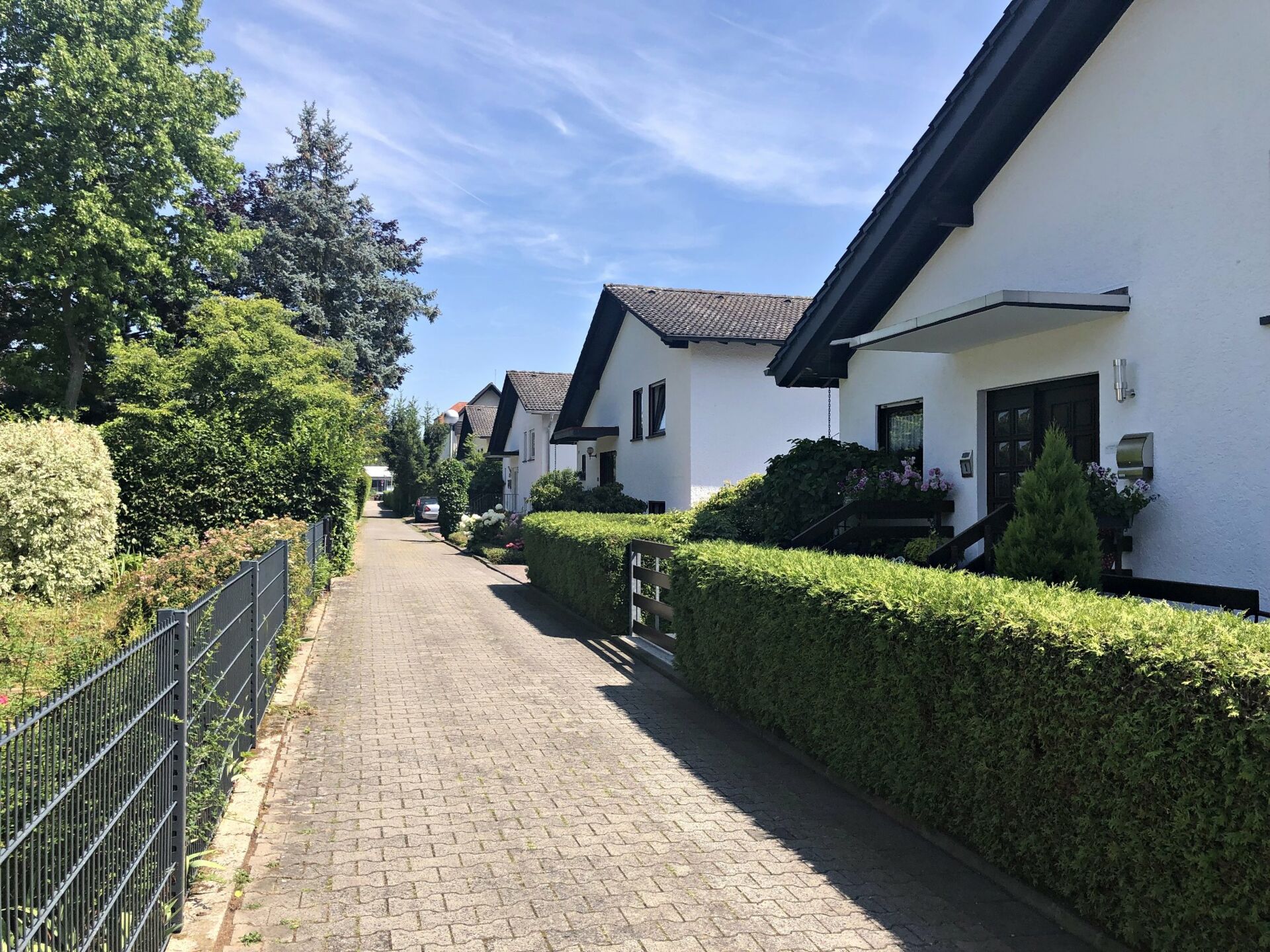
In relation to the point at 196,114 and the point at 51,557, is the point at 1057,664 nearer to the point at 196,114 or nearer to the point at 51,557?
the point at 51,557

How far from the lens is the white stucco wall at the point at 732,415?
19.4 metres

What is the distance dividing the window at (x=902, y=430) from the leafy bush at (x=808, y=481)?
277 millimetres

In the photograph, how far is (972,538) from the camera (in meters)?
8.74

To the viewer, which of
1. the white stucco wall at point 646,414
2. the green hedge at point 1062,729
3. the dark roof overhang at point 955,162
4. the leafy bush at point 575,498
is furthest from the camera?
the leafy bush at point 575,498

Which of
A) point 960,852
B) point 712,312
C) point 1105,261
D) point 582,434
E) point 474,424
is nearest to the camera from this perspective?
point 960,852

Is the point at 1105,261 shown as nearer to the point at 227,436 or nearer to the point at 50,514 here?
the point at 50,514

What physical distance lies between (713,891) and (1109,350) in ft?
20.3

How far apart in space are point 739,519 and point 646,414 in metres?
9.72

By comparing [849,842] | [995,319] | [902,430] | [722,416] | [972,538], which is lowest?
[849,842]

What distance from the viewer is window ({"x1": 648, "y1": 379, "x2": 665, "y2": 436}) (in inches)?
834

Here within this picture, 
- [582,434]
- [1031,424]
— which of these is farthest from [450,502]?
[1031,424]

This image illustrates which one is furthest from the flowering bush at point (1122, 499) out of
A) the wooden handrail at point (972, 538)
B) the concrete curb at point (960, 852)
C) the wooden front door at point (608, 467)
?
the wooden front door at point (608, 467)

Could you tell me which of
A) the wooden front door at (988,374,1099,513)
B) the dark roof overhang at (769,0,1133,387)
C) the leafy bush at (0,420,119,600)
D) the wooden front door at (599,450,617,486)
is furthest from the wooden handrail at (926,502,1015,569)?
the wooden front door at (599,450,617,486)

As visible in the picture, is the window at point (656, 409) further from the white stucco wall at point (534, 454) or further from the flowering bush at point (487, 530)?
the white stucco wall at point (534, 454)
